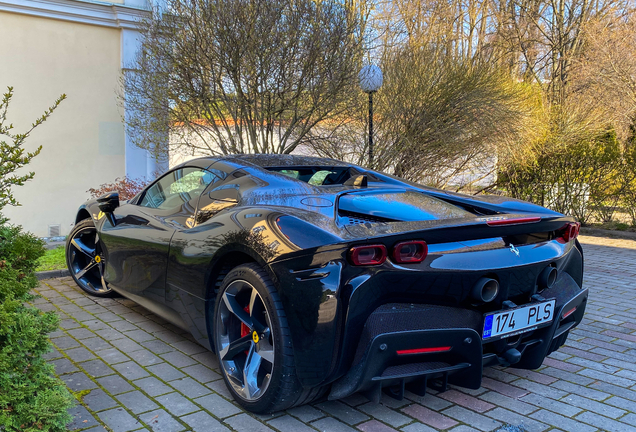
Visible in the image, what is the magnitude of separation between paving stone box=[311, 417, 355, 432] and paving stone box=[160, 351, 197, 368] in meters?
1.08

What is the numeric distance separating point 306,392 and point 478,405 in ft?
3.25

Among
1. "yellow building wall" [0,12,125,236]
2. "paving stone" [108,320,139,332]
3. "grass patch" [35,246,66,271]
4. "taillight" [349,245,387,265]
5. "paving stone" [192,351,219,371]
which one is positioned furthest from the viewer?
"yellow building wall" [0,12,125,236]

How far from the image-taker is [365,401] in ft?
9.13

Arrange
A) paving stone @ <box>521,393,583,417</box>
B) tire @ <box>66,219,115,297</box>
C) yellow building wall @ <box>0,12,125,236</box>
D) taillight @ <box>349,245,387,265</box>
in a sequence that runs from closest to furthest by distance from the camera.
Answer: taillight @ <box>349,245,387,265</box> → paving stone @ <box>521,393,583,417</box> → tire @ <box>66,219,115,297</box> → yellow building wall @ <box>0,12,125,236</box>

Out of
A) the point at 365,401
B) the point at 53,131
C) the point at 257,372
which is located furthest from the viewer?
the point at 53,131

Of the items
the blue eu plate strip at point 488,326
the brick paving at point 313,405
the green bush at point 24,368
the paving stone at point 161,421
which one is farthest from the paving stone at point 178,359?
the blue eu plate strip at point 488,326

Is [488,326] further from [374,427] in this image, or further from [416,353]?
[374,427]

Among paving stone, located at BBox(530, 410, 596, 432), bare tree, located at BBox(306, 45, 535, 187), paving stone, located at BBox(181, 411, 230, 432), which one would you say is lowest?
paving stone, located at BBox(181, 411, 230, 432)

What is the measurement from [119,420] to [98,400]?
0.93ft

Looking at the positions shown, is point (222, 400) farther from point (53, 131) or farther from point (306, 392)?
point (53, 131)

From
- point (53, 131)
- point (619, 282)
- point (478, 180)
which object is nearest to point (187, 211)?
point (619, 282)

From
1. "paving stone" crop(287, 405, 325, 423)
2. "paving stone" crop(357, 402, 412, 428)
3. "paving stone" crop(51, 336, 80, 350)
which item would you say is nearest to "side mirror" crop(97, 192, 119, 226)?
"paving stone" crop(51, 336, 80, 350)

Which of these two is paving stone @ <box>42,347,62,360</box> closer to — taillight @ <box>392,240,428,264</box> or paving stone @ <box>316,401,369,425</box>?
paving stone @ <box>316,401,369,425</box>

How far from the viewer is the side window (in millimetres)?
3494
